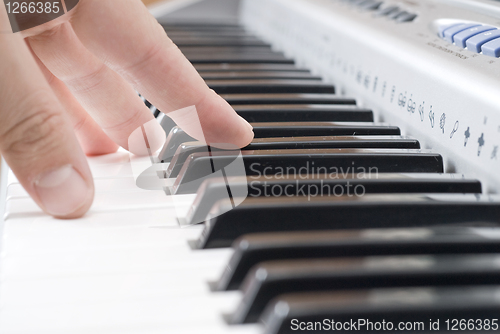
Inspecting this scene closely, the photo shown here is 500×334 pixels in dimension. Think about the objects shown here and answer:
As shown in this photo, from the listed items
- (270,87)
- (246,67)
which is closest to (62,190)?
(270,87)

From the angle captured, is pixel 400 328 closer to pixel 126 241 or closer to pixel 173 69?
pixel 126 241

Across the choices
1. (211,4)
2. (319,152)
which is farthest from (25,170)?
(211,4)

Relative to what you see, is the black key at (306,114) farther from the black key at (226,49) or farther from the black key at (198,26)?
the black key at (198,26)

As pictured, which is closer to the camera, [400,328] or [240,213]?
[400,328]

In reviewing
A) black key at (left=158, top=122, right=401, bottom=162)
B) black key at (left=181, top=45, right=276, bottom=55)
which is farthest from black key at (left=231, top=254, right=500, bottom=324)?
black key at (left=181, top=45, right=276, bottom=55)

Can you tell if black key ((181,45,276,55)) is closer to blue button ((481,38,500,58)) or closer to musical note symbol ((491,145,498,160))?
blue button ((481,38,500,58))

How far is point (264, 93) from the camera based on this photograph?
A: 98 cm

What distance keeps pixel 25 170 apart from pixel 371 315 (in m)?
0.36

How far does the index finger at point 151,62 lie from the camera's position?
0.66 meters

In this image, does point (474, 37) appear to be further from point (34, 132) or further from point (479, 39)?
point (34, 132)

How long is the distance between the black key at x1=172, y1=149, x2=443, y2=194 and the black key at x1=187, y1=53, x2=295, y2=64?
1.94 feet

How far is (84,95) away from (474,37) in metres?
0.59

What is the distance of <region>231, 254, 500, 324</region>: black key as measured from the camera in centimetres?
41

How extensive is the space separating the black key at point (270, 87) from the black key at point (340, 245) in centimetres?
54
